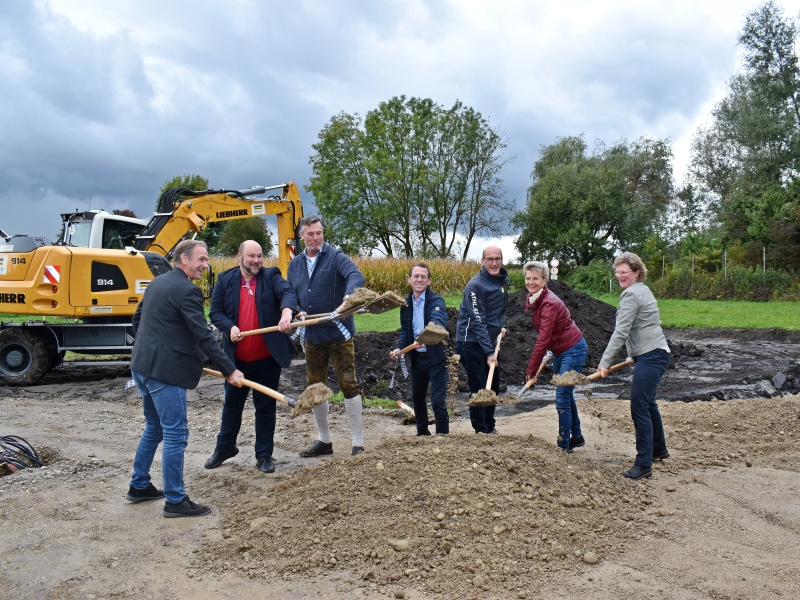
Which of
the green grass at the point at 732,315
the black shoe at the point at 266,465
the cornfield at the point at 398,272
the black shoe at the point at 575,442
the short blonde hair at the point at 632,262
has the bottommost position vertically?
the black shoe at the point at 266,465

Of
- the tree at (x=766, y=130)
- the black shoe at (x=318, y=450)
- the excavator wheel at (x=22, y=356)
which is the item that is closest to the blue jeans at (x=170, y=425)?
the black shoe at (x=318, y=450)

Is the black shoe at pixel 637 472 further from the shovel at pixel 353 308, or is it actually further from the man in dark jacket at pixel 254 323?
the man in dark jacket at pixel 254 323

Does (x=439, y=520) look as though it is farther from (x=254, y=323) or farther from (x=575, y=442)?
(x=575, y=442)

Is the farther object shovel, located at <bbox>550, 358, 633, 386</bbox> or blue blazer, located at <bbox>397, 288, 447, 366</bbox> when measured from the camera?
blue blazer, located at <bbox>397, 288, 447, 366</bbox>

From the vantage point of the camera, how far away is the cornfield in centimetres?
2508

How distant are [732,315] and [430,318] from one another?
16.8 metres

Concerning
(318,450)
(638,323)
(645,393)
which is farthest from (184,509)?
(638,323)

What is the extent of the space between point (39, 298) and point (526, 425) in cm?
784

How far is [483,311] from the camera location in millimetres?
6215

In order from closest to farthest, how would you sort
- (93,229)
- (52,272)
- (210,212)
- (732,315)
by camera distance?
(52,272)
(93,229)
(210,212)
(732,315)

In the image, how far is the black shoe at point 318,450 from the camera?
623 cm

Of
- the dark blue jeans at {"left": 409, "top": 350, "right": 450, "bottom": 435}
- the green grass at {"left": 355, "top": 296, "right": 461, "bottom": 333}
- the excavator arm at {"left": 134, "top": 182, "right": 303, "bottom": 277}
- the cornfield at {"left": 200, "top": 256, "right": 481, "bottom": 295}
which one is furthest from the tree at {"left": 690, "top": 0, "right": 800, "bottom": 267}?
the dark blue jeans at {"left": 409, "top": 350, "right": 450, "bottom": 435}

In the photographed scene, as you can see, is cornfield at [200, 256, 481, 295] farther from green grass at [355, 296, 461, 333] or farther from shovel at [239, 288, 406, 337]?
shovel at [239, 288, 406, 337]

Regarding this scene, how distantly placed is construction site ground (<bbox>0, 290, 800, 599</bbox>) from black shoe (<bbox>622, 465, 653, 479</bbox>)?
0.08 meters
